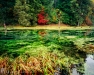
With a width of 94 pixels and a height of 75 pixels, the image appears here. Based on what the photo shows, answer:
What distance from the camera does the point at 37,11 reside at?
37.3m

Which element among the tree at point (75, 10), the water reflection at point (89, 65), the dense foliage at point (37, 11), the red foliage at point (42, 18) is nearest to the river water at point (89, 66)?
the water reflection at point (89, 65)

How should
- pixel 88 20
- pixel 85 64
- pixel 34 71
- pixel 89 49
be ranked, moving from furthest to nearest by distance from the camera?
pixel 88 20
pixel 89 49
pixel 85 64
pixel 34 71

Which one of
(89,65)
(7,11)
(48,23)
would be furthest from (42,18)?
(89,65)

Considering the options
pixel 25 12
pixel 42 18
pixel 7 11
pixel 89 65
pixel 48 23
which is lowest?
pixel 48 23

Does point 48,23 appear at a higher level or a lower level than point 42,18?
lower

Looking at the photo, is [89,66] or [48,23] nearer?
[89,66]

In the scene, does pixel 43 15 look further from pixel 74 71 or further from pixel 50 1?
pixel 74 71

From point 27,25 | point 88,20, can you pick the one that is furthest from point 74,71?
point 88,20

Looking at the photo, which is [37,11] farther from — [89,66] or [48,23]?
[89,66]

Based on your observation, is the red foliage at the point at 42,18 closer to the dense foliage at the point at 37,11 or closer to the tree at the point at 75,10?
the dense foliage at the point at 37,11

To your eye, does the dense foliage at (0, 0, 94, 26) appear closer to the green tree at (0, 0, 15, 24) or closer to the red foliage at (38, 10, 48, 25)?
the green tree at (0, 0, 15, 24)

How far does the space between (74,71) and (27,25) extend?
25.2 m

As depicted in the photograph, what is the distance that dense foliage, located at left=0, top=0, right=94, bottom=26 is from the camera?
35312 mm

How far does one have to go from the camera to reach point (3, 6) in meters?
36.9
